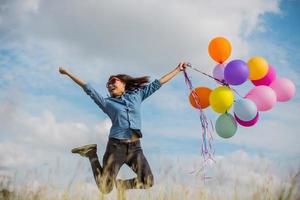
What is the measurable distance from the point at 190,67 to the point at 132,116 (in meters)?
1.15

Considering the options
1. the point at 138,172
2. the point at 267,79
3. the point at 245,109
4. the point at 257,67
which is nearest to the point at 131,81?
the point at 138,172

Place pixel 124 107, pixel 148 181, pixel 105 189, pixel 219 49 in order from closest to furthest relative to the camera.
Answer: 1. pixel 105 189
2. pixel 148 181
3. pixel 124 107
4. pixel 219 49

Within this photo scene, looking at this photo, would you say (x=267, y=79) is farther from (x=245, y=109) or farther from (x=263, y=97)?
(x=245, y=109)

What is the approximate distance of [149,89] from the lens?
19.5 ft

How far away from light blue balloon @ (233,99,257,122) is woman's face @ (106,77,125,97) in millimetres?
1543

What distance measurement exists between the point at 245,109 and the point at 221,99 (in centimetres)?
34

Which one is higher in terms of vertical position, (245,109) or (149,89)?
(149,89)

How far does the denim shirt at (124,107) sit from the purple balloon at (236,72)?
3.09 ft

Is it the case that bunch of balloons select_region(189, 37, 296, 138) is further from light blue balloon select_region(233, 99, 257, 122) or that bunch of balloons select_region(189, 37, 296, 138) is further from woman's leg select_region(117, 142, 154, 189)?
woman's leg select_region(117, 142, 154, 189)

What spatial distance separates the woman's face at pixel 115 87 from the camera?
5.93m

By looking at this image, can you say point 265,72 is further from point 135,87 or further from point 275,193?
point 275,193

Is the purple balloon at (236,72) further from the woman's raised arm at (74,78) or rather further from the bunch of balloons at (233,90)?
the woman's raised arm at (74,78)

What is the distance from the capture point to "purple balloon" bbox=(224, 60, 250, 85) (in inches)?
237

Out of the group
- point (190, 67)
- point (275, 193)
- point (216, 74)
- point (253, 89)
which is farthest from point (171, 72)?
point (275, 193)
